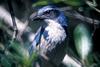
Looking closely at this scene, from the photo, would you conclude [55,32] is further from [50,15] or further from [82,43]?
[82,43]

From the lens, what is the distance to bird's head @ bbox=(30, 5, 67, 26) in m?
0.78

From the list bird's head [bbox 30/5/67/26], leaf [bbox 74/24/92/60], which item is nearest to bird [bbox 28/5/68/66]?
bird's head [bbox 30/5/67/26]

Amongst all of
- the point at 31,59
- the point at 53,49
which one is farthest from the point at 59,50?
the point at 31,59

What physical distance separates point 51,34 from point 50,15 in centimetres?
6

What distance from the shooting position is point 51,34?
0.80m

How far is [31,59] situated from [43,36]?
0.23 meters

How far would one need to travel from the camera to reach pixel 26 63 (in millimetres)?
548

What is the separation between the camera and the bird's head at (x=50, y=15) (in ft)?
2.55

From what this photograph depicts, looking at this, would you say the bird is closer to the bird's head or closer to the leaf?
the bird's head

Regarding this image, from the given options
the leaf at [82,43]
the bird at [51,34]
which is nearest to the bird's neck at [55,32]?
the bird at [51,34]

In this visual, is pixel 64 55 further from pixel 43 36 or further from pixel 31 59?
pixel 31 59

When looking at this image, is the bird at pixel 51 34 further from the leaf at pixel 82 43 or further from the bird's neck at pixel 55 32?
the leaf at pixel 82 43

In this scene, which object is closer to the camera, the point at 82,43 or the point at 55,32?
the point at 82,43

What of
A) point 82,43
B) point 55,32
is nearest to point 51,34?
point 55,32
